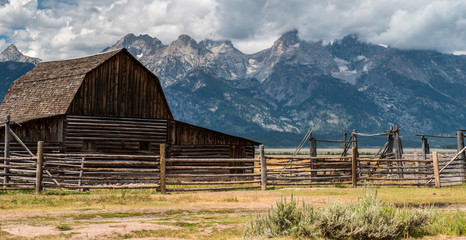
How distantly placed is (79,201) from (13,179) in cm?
1026

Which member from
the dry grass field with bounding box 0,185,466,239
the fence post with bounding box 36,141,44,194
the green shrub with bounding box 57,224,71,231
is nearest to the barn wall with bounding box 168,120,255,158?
the dry grass field with bounding box 0,185,466,239

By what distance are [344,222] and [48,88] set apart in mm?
28628

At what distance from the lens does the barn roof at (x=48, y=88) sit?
3183 centimetres

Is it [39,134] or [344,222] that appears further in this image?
[39,134]

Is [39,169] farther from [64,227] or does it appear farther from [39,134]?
[39,134]

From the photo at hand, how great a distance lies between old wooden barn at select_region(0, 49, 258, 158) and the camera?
30.6 meters

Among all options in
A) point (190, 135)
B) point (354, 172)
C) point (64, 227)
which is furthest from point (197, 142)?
point (64, 227)

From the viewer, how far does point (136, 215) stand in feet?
46.2

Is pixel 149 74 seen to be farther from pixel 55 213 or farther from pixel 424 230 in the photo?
pixel 424 230

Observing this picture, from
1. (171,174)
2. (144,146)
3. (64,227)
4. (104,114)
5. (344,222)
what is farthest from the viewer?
(144,146)

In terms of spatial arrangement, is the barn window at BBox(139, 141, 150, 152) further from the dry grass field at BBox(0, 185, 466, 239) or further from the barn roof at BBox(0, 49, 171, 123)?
the dry grass field at BBox(0, 185, 466, 239)

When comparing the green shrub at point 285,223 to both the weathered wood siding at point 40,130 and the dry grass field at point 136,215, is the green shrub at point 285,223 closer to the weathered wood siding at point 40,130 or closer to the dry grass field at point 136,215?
the dry grass field at point 136,215

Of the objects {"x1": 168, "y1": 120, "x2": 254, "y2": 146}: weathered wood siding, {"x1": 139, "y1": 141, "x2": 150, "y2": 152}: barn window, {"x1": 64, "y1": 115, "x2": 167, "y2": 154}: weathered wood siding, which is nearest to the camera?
{"x1": 64, "y1": 115, "x2": 167, "y2": 154}: weathered wood siding

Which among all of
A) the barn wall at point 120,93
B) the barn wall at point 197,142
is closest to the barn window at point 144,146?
the barn wall at point 197,142
